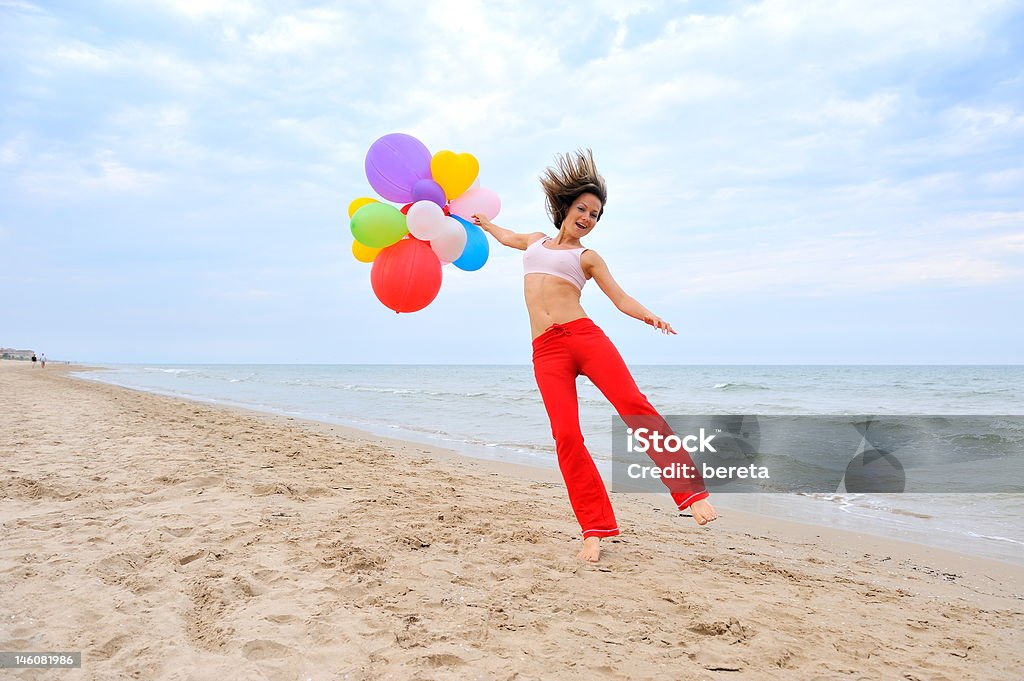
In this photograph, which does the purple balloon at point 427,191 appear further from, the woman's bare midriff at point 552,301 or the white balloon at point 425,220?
the woman's bare midriff at point 552,301

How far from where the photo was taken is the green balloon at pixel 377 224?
14.7 ft

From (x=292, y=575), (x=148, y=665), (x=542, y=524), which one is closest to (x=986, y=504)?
(x=542, y=524)

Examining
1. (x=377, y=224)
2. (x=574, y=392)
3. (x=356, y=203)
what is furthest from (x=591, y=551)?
(x=356, y=203)

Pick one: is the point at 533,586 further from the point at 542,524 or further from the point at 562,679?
the point at 542,524

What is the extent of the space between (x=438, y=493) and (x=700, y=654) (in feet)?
10.7

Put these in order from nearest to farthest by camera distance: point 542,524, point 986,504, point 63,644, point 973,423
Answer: point 63,644, point 542,524, point 986,504, point 973,423

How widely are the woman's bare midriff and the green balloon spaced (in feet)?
4.16

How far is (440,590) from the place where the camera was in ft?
10.1

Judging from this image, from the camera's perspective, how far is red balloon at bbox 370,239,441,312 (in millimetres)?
4492

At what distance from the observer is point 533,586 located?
3.18 m

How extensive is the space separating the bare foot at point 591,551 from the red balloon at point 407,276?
6.64ft
